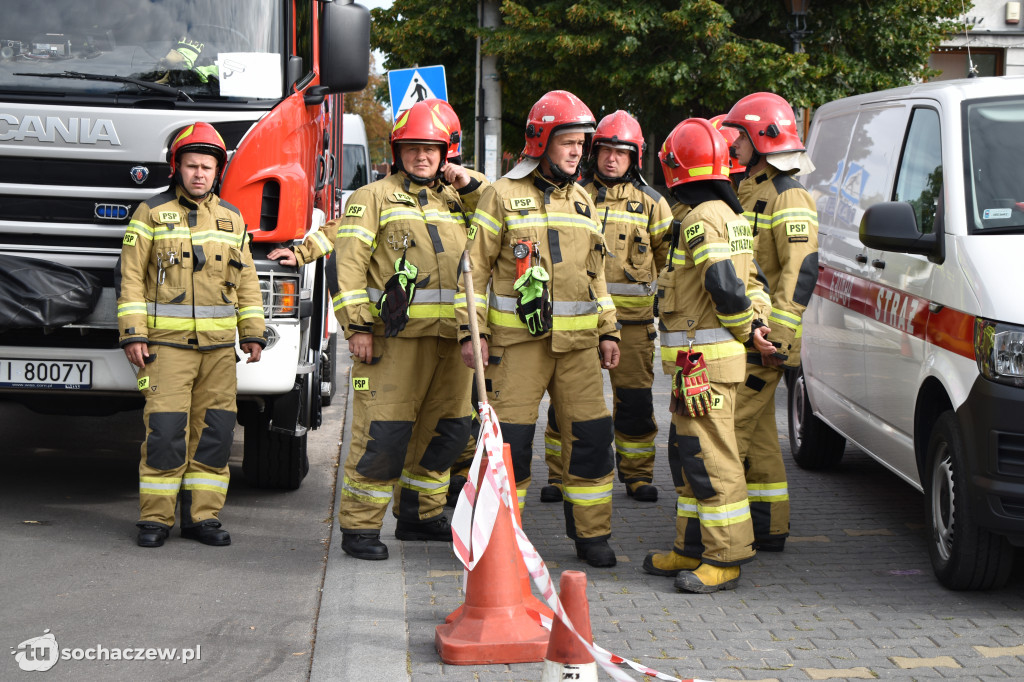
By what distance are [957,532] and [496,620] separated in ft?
6.72

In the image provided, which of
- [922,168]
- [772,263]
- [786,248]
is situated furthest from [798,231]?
[922,168]

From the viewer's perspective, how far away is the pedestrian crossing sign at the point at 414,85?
1235cm

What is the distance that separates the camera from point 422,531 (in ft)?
20.6

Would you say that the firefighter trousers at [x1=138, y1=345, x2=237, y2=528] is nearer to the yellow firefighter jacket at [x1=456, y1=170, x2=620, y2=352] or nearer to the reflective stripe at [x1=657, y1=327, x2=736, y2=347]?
the yellow firefighter jacket at [x1=456, y1=170, x2=620, y2=352]

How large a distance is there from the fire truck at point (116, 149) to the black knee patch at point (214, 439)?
12.0 inches

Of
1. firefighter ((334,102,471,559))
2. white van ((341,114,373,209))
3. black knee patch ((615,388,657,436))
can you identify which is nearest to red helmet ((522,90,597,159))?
firefighter ((334,102,471,559))

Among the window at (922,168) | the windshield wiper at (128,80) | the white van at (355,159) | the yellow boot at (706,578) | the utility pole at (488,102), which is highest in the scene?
the utility pole at (488,102)

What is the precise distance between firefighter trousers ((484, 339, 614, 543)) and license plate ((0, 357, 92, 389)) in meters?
2.23

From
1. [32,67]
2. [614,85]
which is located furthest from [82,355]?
[614,85]

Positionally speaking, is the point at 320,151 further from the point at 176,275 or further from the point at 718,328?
the point at 718,328

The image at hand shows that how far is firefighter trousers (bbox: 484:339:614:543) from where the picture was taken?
18.6 feet

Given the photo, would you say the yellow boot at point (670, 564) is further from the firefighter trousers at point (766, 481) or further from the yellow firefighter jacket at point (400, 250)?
the yellow firefighter jacket at point (400, 250)

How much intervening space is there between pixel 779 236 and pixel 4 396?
4.10 metres

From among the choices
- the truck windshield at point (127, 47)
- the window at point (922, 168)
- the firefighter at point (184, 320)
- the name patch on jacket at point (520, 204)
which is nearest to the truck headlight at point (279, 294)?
the firefighter at point (184, 320)
